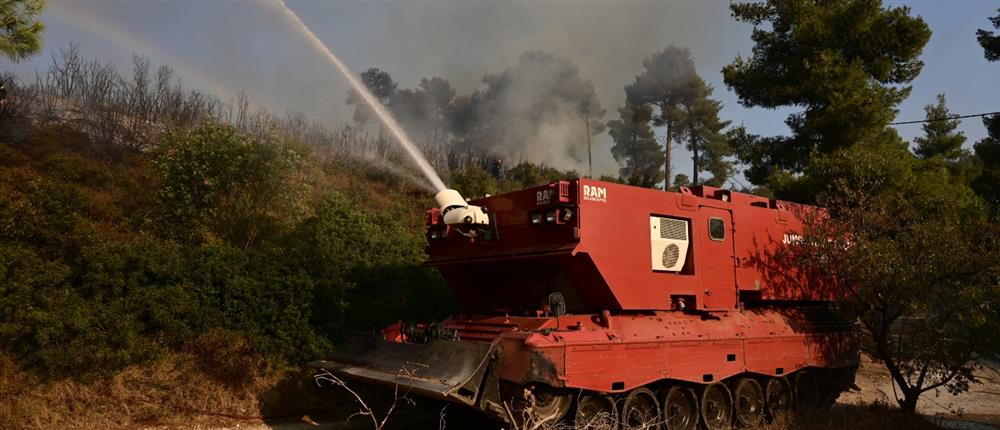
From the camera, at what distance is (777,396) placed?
10727 millimetres

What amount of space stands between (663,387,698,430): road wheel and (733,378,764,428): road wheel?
1.00m

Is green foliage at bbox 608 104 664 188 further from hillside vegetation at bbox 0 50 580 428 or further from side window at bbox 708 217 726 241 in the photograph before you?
side window at bbox 708 217 726 241

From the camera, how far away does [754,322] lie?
405 inches

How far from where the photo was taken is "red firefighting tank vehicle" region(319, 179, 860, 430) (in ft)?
25.0

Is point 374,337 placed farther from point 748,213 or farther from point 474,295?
point 748,213

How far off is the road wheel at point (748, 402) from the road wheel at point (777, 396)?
147 millimetres

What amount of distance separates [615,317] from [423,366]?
264cm

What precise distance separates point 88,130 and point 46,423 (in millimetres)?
25527

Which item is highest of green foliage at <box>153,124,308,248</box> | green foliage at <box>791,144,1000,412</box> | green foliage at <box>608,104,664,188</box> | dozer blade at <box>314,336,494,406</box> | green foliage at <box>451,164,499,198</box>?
green foliage at <box>608,104,664,188</box>

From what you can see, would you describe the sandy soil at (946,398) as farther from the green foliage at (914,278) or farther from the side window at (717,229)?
the side window at (717,229)

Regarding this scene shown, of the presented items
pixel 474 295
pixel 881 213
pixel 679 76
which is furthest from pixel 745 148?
pixel 679 76

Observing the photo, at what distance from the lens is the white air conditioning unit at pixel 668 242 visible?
364 inches

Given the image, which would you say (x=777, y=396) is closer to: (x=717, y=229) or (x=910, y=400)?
(x=910, y=400)

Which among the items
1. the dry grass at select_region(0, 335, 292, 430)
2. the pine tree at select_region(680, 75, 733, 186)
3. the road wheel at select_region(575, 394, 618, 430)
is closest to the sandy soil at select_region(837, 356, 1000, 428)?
the road wheel at select_region(575, 394, 618, 430)
